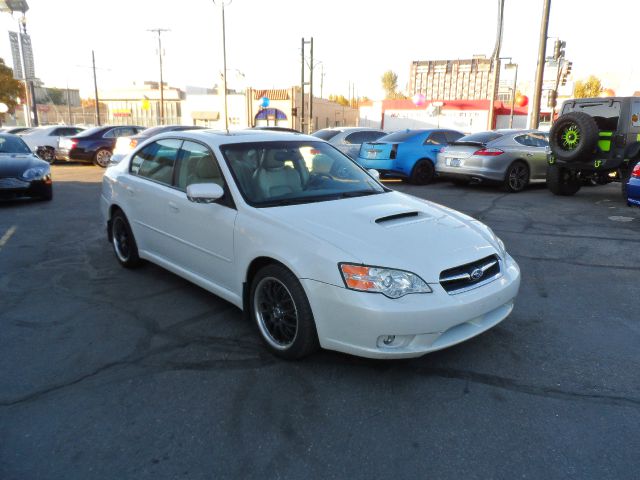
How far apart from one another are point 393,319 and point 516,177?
32.0 feet

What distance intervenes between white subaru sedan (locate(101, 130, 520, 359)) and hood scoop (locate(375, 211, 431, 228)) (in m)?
0.02

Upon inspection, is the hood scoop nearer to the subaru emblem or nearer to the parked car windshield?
the subaru emblem

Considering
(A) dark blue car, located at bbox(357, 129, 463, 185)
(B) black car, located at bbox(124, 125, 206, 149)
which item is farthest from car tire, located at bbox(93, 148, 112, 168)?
(A) dark blue car, located at bbox(357, 129, 463, 185)

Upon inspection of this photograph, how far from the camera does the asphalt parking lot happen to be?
256 cm

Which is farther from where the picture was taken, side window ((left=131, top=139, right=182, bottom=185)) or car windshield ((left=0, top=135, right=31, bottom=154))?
car windshield ((left=0, top=135, right=31, bottom=154))

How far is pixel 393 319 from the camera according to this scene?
302cm

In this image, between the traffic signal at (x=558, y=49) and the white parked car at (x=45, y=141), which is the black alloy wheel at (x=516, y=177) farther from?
the white parked car at (x=45, y=141)

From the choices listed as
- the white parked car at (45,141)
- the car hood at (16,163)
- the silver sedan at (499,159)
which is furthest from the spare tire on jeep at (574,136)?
the white parked car at (45,141)

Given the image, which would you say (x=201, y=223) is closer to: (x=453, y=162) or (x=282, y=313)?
(x=282, y=313)

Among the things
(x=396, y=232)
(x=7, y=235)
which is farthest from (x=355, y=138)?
(x=396, y=232)

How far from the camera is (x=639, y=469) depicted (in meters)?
2.49

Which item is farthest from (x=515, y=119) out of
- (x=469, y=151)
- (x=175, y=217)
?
(x=175, y=217)

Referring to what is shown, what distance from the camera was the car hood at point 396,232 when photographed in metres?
3.17

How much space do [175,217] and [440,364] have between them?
8.38 ft
